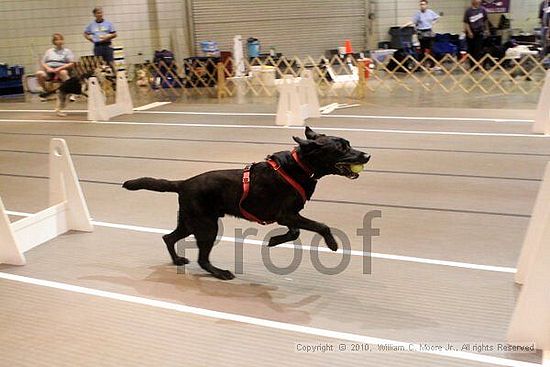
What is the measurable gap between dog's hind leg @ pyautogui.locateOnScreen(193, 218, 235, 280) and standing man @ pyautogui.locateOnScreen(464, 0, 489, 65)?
10.9 metres

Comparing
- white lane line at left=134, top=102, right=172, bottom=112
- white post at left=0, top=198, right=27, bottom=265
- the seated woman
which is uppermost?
the seated woman

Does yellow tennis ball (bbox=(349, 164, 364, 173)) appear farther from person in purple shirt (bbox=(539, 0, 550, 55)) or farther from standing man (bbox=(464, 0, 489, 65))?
standing man (bbox=(464, 0, 489, 65))

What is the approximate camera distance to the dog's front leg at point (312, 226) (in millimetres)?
2797

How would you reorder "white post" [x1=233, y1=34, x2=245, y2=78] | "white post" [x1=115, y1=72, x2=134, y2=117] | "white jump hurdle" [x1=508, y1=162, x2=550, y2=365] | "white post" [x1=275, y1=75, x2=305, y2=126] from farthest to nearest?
"white post" [x1=233, y1=34, x2=245, y2=78] < "white post" [x1=115, y1=72, x2=134, y2=117] < "white post" [x1=275, y1=75, x2=305, y2=126] < "white jump hurdle" [x1=508, y1=162, x2=550, y2=365]

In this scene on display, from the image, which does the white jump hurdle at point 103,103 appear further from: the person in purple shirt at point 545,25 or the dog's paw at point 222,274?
the person in purple shirt at point 545,25

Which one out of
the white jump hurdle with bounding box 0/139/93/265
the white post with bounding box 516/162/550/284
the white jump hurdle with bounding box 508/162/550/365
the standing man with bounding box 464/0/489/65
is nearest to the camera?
the white jump hurdle with bounding box 508/162/550/365

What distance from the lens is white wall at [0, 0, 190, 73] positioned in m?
14.2

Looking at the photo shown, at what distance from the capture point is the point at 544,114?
20.9 feet

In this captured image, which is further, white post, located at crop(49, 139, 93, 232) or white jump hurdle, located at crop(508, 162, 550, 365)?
white post, located at crop(49, 139, 93, 232)

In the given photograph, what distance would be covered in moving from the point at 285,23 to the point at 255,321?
14227 mm

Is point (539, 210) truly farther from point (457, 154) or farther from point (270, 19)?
point (270, 19)

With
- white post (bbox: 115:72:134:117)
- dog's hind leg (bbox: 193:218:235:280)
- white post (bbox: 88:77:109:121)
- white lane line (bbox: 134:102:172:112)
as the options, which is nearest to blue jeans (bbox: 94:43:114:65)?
white lane line (bbox: 134:102:172:112)

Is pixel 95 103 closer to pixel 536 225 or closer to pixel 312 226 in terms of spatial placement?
pixel 312 226

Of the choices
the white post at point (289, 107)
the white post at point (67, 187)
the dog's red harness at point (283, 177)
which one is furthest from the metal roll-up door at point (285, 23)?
the dog's red harness at point (283, 177)
